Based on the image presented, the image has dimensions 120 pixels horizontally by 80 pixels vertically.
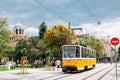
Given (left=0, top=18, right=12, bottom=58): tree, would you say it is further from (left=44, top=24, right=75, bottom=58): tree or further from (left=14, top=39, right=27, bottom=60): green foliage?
(left=44, top=24, right=75, bottom=58): tree

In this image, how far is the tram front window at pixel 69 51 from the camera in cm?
3719

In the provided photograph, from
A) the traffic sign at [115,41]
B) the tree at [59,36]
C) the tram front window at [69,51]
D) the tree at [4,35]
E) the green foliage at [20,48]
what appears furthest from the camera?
the tree at [4,35]

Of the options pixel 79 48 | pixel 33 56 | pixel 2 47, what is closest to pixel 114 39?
pixel 79 48

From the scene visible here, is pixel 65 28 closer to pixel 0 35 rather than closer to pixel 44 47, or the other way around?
pixel 44 47

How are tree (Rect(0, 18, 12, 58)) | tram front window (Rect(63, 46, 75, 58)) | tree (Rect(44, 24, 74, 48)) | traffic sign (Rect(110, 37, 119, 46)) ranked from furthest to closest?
tree (Rect(0, 18, 12, 58)), tree (Rect(44, 24, 74, 48)), tram front window (Rect(63, 46, 75, 58)), traffic sign (Rect(110, 37, 119, 46))

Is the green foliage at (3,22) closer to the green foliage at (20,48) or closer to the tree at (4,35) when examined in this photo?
the tree at (4,35)

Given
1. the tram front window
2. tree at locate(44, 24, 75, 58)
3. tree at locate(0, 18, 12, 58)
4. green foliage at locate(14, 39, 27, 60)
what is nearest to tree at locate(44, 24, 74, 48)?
tree at locate(44, 24, 75, 58)

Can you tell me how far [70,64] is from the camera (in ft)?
121

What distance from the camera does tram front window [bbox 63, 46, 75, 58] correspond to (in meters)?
37.2

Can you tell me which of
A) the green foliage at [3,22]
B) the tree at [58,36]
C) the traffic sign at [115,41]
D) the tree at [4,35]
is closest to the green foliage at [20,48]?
the tree at [4,35]

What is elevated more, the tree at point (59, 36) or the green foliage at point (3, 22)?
the green foliage at point (3, 22)

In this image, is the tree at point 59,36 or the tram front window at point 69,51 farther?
the tree at point 59,36

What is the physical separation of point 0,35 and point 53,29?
17415mm

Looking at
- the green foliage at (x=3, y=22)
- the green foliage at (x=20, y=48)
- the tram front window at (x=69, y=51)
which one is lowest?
the tram front window at (x=69, y=51)
